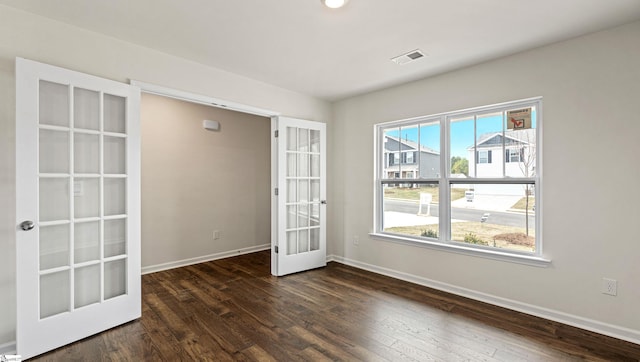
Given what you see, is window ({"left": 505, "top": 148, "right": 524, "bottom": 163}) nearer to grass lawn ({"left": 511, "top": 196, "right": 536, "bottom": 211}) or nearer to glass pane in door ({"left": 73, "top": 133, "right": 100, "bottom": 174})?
grass lawn ({"left": 511, "top": 196, "right": 536, "bottom": 211})

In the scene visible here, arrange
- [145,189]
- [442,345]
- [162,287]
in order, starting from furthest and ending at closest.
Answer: [145,189], [162,287], [442,345]

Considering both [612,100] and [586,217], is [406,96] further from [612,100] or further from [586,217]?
[586,217]

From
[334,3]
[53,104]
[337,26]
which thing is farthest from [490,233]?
[53,104]

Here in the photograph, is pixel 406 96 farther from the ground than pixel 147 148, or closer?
farther from the ground

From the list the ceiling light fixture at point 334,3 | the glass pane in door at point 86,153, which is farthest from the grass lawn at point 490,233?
the glass pane in door at point 86,153

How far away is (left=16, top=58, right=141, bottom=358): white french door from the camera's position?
6.82ft

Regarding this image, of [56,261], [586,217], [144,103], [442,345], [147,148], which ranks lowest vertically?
[442,345]

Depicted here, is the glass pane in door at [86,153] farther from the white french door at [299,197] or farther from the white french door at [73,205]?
the white french door at [299,197]

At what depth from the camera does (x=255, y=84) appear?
3689mm

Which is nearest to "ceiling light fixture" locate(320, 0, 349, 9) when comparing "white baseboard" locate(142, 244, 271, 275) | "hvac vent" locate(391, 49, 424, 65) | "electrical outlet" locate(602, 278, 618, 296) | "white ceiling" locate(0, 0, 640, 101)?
"white ceiling" locate(0, 0, 640, 101)

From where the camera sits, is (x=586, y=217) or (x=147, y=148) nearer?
(x=586, y=217)

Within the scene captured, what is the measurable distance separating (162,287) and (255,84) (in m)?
2.73

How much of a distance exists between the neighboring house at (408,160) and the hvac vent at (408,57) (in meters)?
1.13

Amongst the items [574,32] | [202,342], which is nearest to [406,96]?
[574,32]
